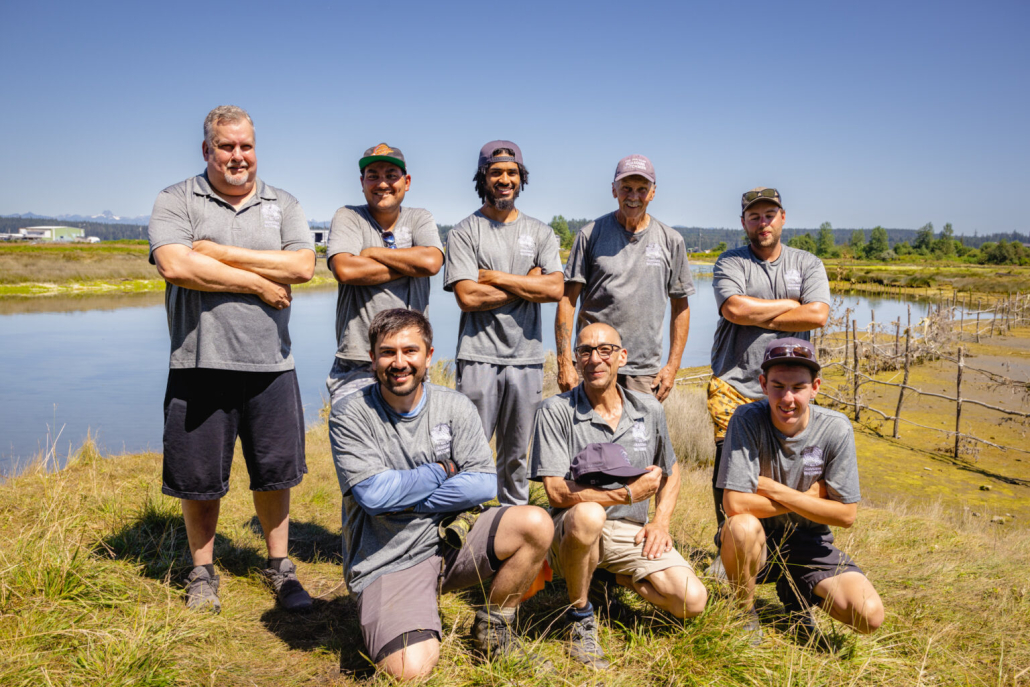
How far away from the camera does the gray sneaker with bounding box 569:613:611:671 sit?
118 inches

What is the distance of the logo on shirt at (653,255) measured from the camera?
4457 mm

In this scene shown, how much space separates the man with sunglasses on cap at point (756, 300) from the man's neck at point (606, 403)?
1.04 m

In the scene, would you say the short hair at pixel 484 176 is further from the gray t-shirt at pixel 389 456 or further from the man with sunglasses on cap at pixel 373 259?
the gray t-shirt at pixel 389 456

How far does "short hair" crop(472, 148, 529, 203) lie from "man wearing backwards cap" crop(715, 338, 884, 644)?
2.10 metres

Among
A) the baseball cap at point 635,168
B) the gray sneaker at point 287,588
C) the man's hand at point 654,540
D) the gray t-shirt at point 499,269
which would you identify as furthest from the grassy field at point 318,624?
the baseball cap at point 635,168

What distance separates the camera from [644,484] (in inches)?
128

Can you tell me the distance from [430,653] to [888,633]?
2.27 meters

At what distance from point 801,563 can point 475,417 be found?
1915 millimetres

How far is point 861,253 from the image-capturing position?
4786 inches

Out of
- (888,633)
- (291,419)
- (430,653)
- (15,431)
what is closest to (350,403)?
(291,419)

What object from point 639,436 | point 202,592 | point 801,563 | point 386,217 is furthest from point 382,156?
point 801,563

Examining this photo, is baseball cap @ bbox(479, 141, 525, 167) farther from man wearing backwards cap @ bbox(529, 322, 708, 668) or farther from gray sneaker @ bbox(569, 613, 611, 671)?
gray sneaker @ bbox(569, 613, 611, 671)

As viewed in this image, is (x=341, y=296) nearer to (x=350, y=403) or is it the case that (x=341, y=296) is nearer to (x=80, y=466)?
(x=350, y=403)

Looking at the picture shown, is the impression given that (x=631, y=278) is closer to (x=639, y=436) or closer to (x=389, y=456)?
(x=639, y=436)
